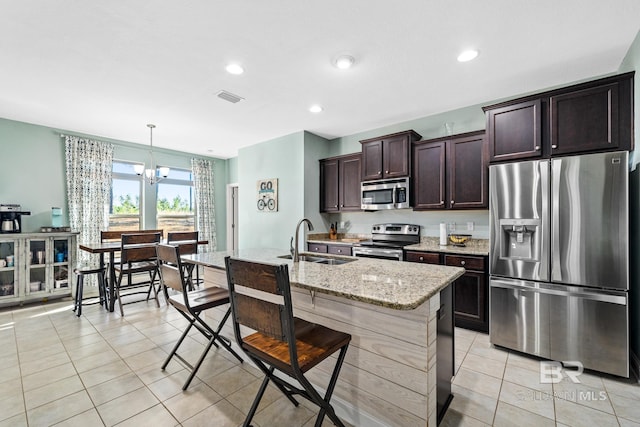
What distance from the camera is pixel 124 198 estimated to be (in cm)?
545

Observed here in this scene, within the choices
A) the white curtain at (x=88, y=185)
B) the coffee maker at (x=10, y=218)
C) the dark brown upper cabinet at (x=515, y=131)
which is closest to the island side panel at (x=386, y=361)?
the dark brown upper cabinet at (x=515, y=131)

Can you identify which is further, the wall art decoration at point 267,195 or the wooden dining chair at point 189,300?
the wall art decoration at point 267,195

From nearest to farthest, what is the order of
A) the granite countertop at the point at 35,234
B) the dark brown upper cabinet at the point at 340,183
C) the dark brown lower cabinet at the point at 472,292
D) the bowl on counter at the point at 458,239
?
the dark brown lower cabinet at the point at 472,292 → the bowl on counter at the point at 458,239 → the granite countertop at the point at 35,234 → the dark brown upper cabinet at the point at 340,183

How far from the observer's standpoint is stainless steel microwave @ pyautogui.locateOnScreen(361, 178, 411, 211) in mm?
3875

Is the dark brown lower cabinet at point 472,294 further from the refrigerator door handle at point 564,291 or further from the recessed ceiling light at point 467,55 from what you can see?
the recessed ceiling light at point 467,55

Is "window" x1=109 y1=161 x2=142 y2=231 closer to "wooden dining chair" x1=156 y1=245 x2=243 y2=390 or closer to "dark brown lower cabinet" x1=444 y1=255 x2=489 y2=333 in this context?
"wooden dining chair" x1=156 y1=245 x2=243 y2=390

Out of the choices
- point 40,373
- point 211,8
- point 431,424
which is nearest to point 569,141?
point 431,424

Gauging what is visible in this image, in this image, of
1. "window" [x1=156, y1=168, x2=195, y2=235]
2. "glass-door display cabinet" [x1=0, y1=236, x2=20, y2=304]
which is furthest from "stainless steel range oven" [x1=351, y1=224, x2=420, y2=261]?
"glass-door display cabinet" [x1=0, y1=236, x2=20, y2=304]

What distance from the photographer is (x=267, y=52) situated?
96.6 inches

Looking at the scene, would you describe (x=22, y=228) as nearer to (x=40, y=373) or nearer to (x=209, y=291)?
(x=40, y=373)

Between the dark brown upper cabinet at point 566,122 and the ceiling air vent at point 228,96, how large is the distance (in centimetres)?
281

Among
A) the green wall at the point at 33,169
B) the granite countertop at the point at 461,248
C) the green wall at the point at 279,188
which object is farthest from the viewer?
the green wall at the point at 279,188

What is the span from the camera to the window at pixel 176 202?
5.92m

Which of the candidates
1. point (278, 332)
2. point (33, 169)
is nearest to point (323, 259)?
point (278, 332)
